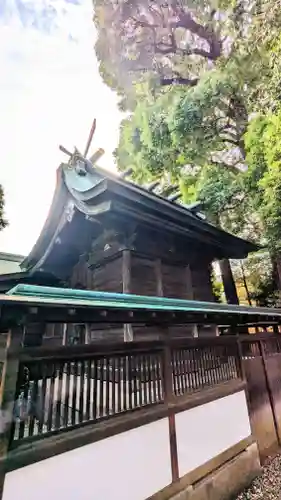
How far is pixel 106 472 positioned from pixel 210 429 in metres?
2.21

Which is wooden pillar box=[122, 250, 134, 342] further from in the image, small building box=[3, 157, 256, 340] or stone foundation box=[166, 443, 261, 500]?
stone foundation box=[166, 443, 261, 500]

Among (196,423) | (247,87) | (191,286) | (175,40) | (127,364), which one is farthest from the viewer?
(175,40)

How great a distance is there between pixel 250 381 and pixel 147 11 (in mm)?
15015

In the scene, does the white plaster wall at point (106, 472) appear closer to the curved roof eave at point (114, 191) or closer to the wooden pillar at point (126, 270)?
the wooden pillar at point (126, 270)

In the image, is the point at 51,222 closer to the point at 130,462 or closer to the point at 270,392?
the point at 130,462

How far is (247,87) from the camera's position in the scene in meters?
9.53

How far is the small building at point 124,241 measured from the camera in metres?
5.40

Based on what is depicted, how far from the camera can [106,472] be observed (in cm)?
295

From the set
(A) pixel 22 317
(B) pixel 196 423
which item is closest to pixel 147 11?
(A) pixel 22 317

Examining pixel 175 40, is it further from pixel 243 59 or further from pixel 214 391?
pixel 214 391

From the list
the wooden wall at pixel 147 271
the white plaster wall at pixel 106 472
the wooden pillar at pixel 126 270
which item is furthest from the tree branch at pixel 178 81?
→ the white plaster wall at pixel 106 472

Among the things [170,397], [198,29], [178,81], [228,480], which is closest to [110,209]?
[170,397]

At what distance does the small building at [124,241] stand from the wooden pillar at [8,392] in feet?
9.26

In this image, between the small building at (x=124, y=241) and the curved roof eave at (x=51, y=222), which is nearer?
the small building at (x=124, y=241)
